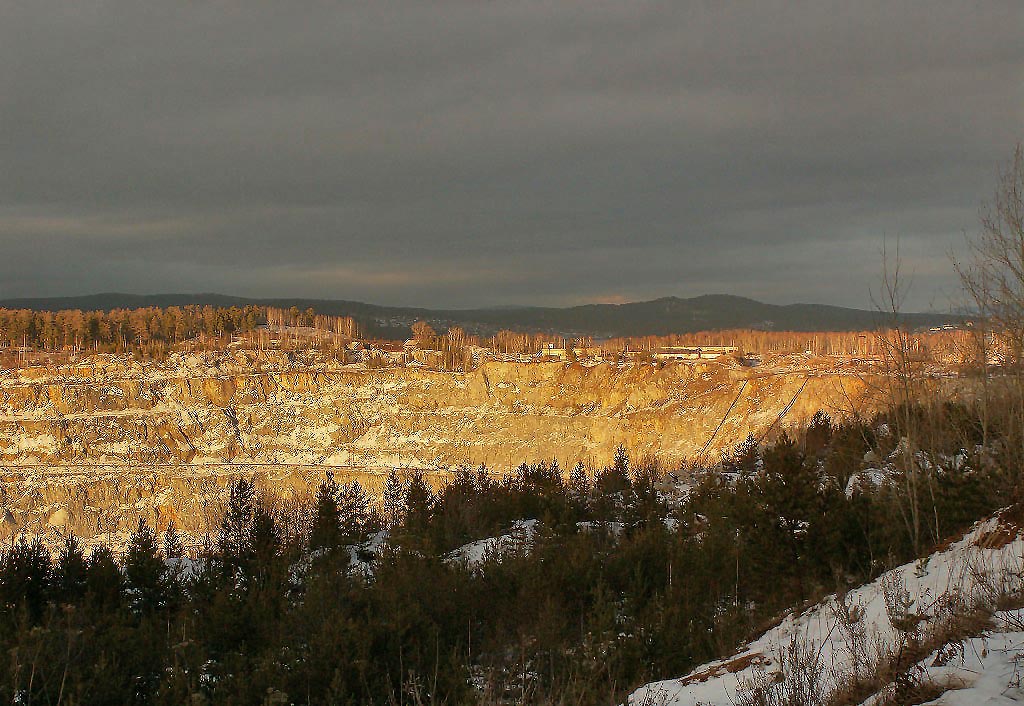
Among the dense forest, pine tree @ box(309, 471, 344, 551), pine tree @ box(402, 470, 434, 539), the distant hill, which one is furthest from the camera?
the distant hill

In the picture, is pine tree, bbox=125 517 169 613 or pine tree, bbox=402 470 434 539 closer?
pine tree, bbox=125 517 169 613

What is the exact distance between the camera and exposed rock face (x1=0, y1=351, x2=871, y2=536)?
5797 centimetres

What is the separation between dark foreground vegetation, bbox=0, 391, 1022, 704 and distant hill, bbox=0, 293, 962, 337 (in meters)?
118

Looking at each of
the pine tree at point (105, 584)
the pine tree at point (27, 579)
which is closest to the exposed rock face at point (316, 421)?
the pine tree at point (105, 584)

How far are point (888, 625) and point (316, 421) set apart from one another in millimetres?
64600

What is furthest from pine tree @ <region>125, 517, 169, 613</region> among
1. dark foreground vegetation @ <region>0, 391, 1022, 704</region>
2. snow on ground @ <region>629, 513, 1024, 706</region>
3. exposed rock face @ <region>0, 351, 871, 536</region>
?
exposed rock face @ <region>0, 351, 871, 536</region>

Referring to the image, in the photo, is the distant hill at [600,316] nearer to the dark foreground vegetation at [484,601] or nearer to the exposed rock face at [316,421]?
the exposed rock face at [316,421]

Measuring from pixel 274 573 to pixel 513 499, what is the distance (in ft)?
29.0

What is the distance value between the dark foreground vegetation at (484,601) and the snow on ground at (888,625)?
1.98 ft

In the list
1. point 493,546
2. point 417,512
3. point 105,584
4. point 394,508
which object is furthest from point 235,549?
point 394,508

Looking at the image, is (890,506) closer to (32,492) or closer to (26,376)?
(32,492)

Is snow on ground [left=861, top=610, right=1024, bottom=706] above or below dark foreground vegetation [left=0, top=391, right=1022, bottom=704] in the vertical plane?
above

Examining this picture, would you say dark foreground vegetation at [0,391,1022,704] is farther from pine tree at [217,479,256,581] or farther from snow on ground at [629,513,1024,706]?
snow on ground at [629,513,1024,706]

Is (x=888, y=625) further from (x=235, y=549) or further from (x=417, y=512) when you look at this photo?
(x=417, y=512)
